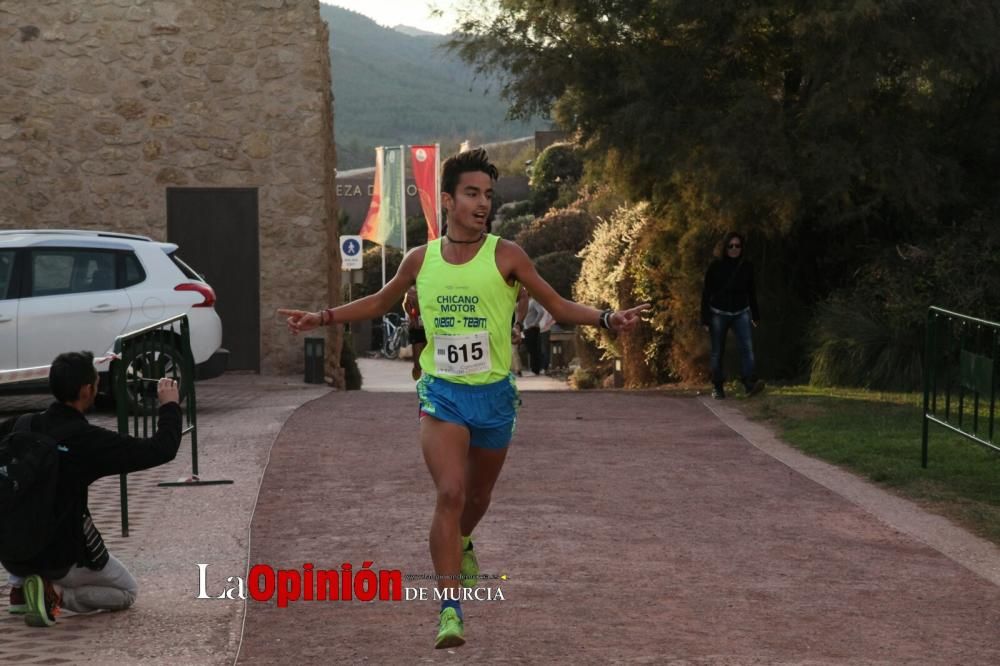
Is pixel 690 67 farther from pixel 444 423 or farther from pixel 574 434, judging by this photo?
pixel 444 423

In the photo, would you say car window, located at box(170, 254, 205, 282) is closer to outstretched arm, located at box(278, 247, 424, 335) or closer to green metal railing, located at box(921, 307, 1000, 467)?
green metal railing, located at box(921, 307, 1000, 467)

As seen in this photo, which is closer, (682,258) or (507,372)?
(507,372)

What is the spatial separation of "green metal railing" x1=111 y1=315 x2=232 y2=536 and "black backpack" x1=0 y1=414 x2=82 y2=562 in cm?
141

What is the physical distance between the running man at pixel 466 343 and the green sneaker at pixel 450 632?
0.46ft

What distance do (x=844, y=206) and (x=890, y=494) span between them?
8975 millimetres

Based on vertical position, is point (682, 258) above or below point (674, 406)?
above

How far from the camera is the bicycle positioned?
43.0 m

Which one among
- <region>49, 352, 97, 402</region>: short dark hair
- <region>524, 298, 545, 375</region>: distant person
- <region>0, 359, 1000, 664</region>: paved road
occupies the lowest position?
<region>524, 298, 545, 375</region>: distant person

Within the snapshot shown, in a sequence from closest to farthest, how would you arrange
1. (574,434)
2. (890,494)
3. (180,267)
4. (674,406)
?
(890,494) < (574,434) < (180,267) < (674,406)

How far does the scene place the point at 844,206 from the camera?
1884 centimetres

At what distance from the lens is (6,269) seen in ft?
47.0

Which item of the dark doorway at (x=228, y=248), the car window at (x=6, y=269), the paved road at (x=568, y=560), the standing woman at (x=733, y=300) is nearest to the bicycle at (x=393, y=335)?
the dark doorway at (x=228, y=248)

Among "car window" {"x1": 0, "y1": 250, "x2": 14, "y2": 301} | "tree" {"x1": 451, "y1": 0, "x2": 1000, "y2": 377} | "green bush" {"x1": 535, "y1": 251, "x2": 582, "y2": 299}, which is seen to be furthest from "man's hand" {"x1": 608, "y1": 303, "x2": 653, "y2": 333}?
"green bush" {"x1": 535, "y1": 251, "x2": 582, "y2": 299}

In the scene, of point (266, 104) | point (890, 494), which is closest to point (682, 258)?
point (266, 104)
